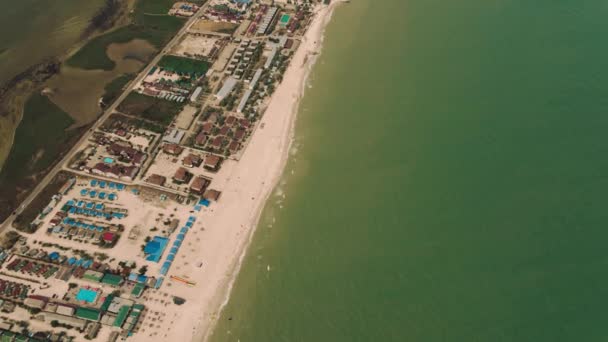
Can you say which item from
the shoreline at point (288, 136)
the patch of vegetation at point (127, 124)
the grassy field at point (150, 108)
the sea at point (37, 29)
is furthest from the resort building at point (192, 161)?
the sea at point (37, 29)

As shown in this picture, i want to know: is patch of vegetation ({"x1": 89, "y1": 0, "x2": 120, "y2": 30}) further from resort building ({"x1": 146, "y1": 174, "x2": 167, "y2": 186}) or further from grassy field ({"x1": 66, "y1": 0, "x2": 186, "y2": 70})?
resort building ({"x1": 146, "y1": 174, "x2": 167, "y2": 186})

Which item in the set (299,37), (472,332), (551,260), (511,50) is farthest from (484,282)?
(299,37)

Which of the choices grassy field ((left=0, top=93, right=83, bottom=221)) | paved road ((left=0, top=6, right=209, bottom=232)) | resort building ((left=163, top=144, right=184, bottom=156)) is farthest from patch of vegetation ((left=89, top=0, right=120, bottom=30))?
resort building ((left=163, top=144, right=184, bottom=156))

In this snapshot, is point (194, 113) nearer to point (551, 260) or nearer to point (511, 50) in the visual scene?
point (551, 260)

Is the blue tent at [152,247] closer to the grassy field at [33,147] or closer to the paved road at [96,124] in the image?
the paved road at [96,124]

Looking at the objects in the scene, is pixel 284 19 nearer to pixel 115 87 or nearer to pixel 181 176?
pixel 115 87
